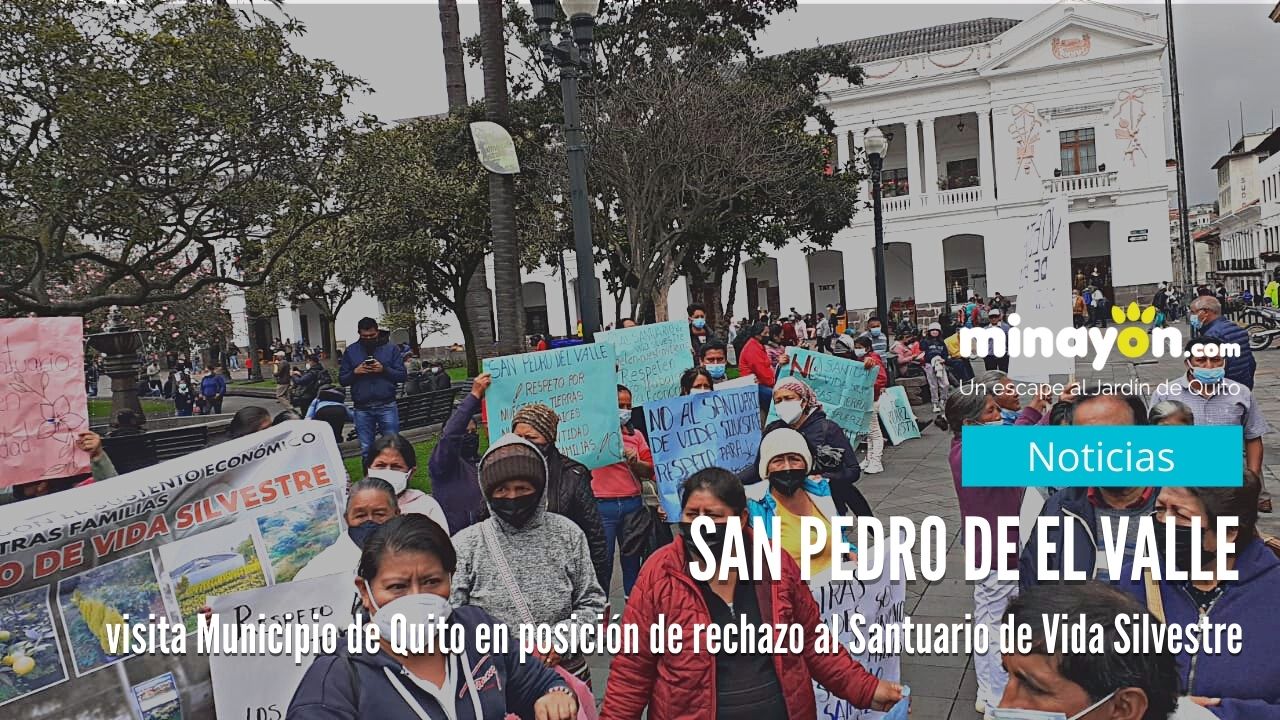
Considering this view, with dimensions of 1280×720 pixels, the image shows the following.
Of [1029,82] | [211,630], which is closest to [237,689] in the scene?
[211,630]

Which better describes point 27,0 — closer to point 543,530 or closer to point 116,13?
point 116,13

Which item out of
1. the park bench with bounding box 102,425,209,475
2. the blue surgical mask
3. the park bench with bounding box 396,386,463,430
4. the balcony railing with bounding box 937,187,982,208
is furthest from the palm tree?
the balcony railing with bounding box 937,187,982,208

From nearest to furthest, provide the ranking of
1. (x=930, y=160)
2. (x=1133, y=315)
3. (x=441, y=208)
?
(x=1133, y=315) < (x=441, y=208) < (x=930, y=160)

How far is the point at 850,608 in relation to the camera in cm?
373

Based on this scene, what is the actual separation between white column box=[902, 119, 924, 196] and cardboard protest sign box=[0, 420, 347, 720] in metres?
42.4

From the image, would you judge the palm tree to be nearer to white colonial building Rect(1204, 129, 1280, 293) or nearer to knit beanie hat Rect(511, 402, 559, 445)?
knit beanie hat Rect(511, 402, 559, 445)

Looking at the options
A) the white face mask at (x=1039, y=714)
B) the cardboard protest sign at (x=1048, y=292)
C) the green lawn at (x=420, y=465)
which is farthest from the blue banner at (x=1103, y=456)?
the green lawn at (x=420, y=465)

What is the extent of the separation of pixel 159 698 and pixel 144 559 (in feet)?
1.46

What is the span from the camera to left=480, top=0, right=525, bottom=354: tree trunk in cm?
1158

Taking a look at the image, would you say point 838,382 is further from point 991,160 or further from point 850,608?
point 991,160

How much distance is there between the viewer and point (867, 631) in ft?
12.4

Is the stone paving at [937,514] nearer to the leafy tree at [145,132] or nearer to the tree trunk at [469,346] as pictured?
the leafy tree at [145,132]

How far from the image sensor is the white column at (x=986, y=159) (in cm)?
4184

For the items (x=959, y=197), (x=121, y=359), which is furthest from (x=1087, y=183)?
(x=121, y=359)
